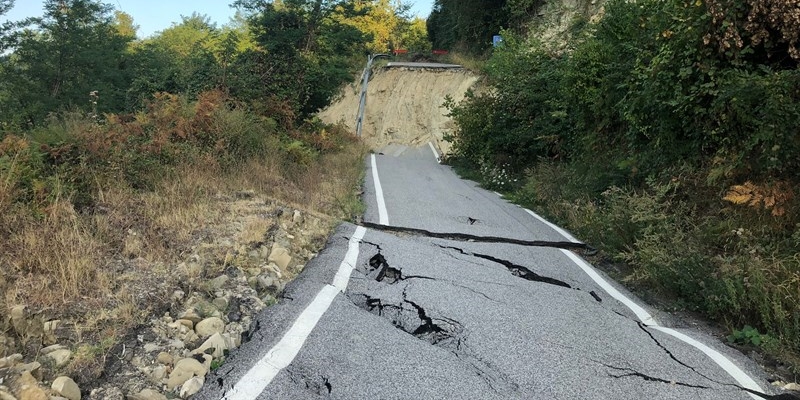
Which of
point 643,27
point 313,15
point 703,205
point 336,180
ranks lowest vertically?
point 336,180

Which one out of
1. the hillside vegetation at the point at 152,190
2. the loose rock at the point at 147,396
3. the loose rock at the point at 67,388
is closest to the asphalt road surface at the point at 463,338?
the loose rock at the point at 147,396

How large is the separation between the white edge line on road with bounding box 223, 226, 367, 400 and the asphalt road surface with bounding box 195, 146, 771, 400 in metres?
0.01

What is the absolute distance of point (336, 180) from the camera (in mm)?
12625

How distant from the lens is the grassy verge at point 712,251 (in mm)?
4777

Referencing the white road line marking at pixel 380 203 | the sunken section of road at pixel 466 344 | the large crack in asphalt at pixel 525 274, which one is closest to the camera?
the sunken section of road at pixel 466 344

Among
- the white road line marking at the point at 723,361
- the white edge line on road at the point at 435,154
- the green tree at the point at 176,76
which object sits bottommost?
the white edge line on road at the point at 435,154

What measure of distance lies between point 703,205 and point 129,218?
7.09 m

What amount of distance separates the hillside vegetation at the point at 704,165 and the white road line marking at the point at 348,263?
3155 millimetres

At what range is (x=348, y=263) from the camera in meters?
5.91

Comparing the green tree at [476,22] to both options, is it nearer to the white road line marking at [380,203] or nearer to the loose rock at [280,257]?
the white road line marking at [380,203]

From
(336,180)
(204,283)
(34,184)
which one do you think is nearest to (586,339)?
(204,283)

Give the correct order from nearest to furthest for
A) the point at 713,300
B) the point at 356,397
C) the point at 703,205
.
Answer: the point at 356,397 → the point at 713,300 → the point at 703,205

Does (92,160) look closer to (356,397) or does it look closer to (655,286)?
(356,397)

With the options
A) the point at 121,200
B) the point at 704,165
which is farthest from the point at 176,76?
the point at 704,165
